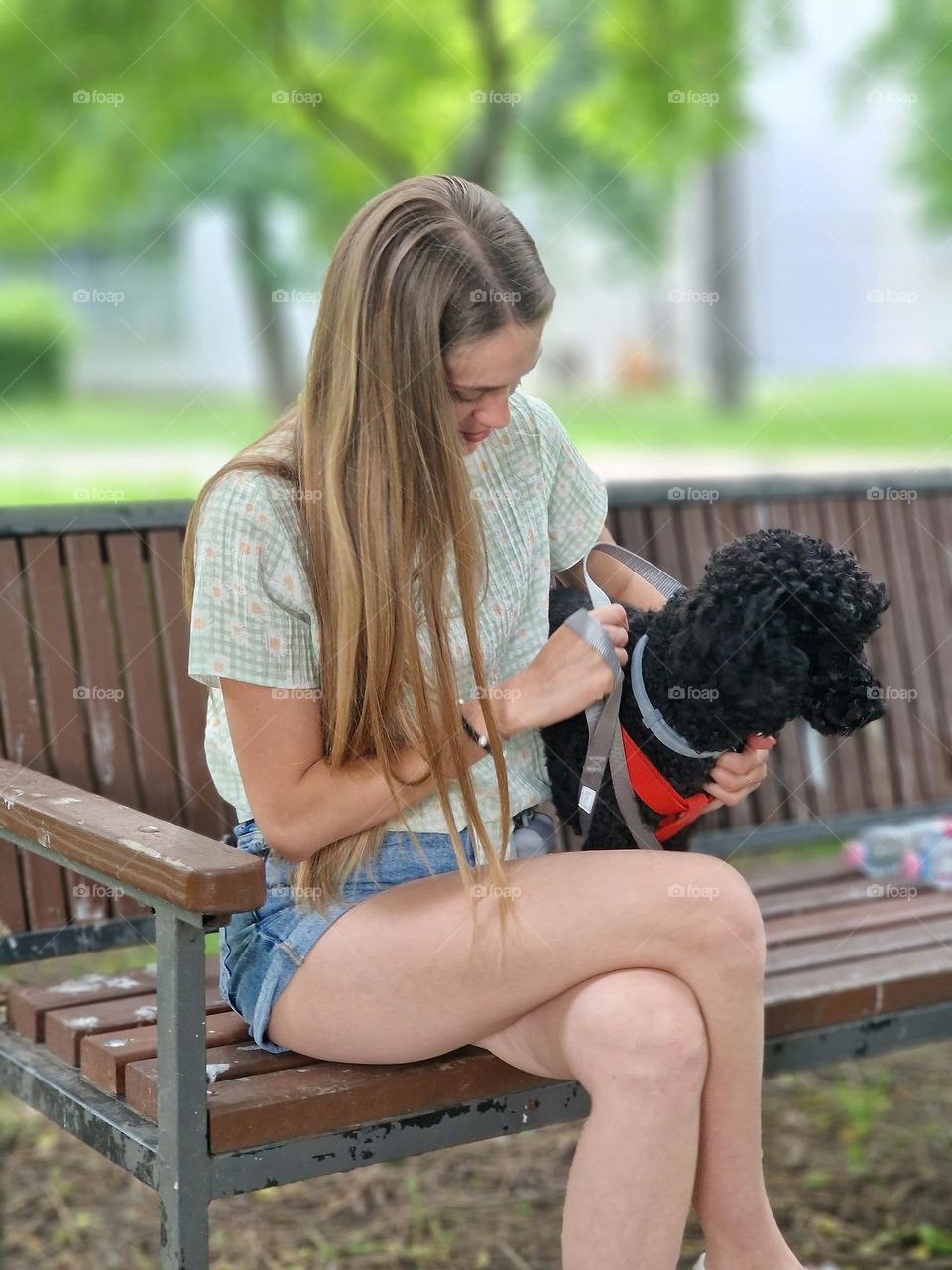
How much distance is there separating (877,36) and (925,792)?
11.1 m

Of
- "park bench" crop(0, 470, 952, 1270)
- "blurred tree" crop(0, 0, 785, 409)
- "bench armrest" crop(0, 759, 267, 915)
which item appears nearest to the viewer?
"bench armrest" crop(0, 759, 267, 915)

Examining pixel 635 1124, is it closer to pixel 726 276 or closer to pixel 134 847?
pixel 134 847

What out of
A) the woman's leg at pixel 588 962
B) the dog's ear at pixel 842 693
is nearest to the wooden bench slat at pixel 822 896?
the dog's ear at pixel 842 693

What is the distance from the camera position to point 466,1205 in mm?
3262

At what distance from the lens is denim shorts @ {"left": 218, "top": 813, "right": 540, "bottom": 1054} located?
6.91 ft

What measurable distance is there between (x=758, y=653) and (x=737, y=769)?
210 millimetres

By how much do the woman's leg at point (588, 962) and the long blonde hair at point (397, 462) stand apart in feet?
0.21

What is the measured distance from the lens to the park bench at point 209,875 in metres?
2.00

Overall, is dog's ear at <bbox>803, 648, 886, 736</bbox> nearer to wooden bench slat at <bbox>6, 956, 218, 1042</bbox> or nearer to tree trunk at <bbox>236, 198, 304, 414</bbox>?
wooden bench slat at <bbox>6, 956, 218, 1042</bbox>

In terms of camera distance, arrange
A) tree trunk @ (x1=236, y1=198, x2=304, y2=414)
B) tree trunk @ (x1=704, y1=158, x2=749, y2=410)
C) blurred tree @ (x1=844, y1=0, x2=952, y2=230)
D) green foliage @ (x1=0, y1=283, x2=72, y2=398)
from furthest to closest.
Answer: green foliage @ (x1=0, y1=283, x2=72, y2=398), tree trunk @ (x1=704, y1=158, x2=749, y2=410), tree trunk @ (x1=236, y1=198, x2=304, y2=414), blurred tree @ (x1=844, y1=0, x2=952, y2=230)

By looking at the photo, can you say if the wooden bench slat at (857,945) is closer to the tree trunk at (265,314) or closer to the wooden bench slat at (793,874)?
the wooden bench slat at (793,874)

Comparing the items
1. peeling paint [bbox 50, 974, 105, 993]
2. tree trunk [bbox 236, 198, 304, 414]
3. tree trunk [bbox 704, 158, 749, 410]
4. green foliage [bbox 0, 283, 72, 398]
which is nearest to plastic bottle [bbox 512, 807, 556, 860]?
peeling paint [bbox 50, 974, 105, 993]

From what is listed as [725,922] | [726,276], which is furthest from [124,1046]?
[726,276]

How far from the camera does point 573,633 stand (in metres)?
2.15
